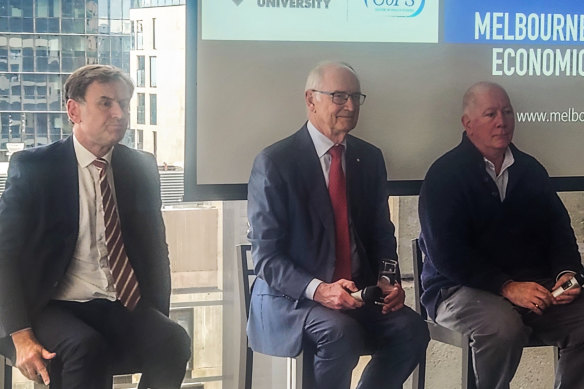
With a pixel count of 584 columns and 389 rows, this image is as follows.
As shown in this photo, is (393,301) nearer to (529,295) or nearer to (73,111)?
(529,295)

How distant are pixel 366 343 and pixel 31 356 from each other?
3.88ft

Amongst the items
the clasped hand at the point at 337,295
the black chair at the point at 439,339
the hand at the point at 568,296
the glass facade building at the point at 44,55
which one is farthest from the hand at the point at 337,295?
the glass facade building at the point at 44,55

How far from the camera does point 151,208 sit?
332cm

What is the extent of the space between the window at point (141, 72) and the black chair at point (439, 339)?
4.18 ft

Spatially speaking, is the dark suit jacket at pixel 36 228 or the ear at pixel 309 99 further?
the ear at pixel 309 99

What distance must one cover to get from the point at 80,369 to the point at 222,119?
1.16 m

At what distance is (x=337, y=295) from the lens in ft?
10.7

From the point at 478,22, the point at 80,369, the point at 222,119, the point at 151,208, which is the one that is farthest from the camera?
the point at 478,22

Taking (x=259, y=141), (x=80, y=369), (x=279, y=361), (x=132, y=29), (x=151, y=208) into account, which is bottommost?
(x=279, y=361)

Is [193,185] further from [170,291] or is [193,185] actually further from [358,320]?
[358,320]

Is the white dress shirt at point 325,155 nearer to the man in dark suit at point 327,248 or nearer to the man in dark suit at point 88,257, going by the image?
the man in dark suit at point 327,248

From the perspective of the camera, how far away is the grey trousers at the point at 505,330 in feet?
11.3

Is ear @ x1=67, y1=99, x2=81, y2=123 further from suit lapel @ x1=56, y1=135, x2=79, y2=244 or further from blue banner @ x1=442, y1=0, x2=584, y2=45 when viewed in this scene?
blue banner @ x1=442, y1=0, x2=584, y2=45

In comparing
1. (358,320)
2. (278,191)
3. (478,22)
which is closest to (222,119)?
(278,191)
